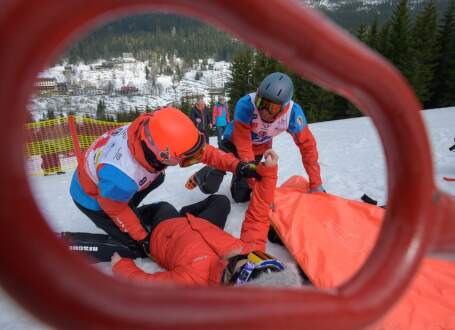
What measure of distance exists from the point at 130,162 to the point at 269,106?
5.33ft

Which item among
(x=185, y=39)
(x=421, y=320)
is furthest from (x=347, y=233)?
(x=185, y=39)

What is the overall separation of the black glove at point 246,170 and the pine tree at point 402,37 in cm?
2517

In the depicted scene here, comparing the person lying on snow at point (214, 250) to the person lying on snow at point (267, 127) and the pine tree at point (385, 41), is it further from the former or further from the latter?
the pine tree at point (385, 41)

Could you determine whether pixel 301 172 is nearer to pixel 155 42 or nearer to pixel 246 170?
pixel 246 170

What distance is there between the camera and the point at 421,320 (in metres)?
1.92

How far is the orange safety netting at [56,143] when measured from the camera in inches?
272

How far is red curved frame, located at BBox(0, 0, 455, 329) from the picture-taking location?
27 cm

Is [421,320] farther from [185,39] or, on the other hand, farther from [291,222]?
[185,39]

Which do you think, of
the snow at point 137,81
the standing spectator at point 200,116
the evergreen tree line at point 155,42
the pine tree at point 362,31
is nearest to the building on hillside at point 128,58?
the snow at point 137,81

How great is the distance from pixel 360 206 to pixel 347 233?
0.44m

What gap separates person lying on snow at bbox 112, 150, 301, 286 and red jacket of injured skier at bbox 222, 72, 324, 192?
30.9 inches

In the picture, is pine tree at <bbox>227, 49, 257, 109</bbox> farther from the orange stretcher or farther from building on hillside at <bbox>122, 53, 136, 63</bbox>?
building on hillside at <bbox>122, 53, 136, 63</bbox>

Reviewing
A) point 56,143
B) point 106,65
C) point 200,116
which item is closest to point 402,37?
point 200,116

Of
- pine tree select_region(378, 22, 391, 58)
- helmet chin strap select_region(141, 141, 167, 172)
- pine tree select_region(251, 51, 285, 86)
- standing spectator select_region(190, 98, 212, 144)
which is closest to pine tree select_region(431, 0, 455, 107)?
pine tree select_region(378, 22, 391, 58)
